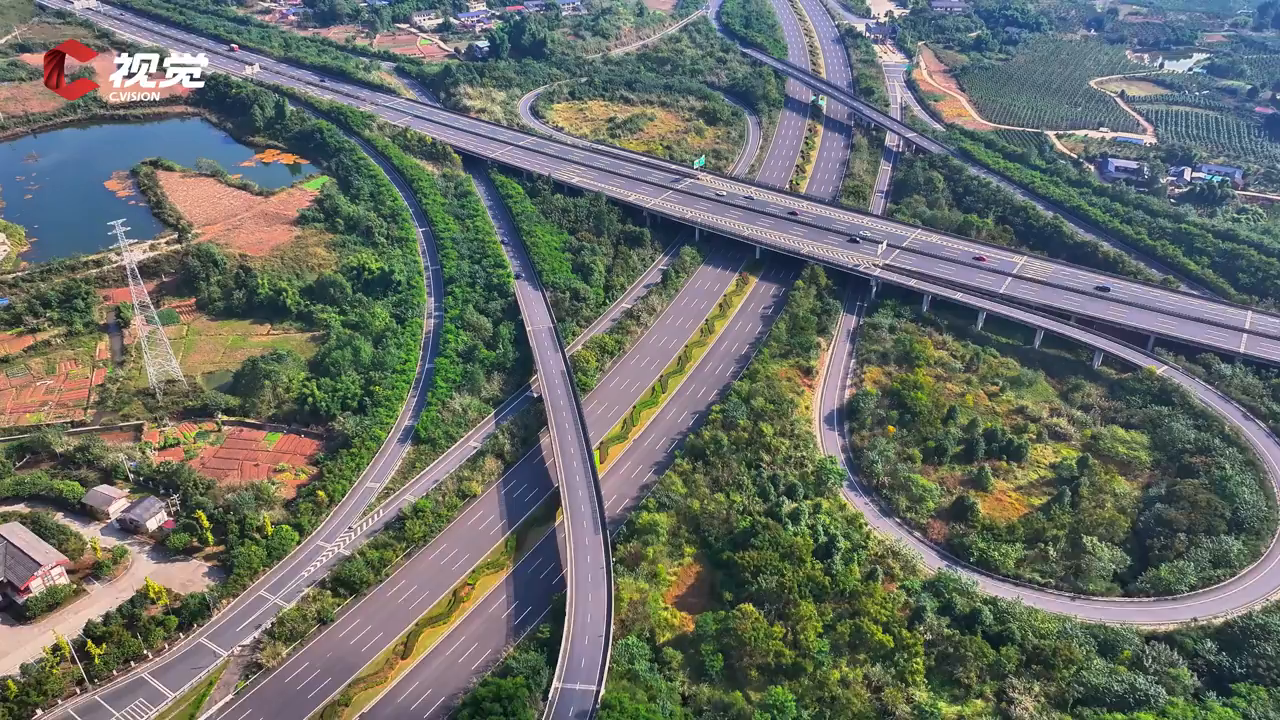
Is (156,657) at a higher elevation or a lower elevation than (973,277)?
lower

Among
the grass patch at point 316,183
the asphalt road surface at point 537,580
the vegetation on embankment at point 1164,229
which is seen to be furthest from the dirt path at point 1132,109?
the grass patch at point 316,183

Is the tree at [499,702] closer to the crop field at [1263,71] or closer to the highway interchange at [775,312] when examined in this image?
the highway interchange at [775,312]

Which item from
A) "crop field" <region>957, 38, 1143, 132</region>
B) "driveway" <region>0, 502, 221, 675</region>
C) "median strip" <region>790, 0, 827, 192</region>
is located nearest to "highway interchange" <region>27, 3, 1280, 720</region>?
"driveway" <region>0, 502, 221, 675</region>

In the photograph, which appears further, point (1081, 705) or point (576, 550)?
point (576, 550)

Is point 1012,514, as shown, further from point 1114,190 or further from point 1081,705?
point 1114,190

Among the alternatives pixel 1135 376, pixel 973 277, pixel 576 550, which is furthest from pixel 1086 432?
pixel 576 550

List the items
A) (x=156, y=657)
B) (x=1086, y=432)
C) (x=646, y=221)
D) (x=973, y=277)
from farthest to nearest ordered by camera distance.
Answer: (x=646, y=221) < (x=973, y=277) < (x=1086, y=432) < (x=156, y=657)

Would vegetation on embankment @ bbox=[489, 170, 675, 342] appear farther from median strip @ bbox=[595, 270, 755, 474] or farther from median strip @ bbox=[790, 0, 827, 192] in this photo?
median strip @ bbox=[790, 0, 827, 192]

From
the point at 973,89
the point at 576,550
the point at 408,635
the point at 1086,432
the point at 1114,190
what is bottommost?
the point at 408,635
